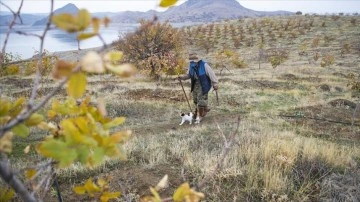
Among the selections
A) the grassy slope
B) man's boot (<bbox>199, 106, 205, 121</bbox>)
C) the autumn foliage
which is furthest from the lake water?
man's boot (<bbox>199, 106, 205, 121</bbox>)

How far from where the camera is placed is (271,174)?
3971 millimetres

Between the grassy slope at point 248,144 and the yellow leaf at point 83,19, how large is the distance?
0.92 meters

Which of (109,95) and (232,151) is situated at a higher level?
(232,151)

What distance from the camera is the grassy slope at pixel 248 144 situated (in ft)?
12.7

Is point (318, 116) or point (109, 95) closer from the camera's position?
point (318, 116)

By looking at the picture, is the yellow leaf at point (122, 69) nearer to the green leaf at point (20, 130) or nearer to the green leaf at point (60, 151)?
→ the green leaf at point (60, 151)

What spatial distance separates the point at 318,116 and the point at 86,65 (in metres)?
10.1

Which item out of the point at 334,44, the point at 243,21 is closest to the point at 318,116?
the point at 334,44

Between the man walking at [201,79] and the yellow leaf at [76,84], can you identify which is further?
the man walking at [201,79]

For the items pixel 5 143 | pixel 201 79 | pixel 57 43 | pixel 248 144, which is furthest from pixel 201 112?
pixel 57 43

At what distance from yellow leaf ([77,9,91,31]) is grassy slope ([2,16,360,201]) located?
0.92 m

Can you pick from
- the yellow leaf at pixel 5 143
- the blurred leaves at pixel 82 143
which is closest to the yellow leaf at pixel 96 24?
the blurred leaves at pixel 82 143

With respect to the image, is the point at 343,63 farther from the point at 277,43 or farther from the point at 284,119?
the point at 284,119

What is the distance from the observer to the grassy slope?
3.86 meters
